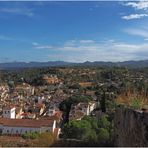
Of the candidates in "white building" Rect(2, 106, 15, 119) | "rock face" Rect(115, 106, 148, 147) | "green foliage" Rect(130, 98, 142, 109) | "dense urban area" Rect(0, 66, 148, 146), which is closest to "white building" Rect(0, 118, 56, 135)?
"dense urban area" Rect(0, 66, 148, 146)

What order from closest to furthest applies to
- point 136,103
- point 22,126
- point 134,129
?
point 134,129
point 136,103
point 22,126

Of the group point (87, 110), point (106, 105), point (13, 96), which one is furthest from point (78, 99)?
point (13, 96)

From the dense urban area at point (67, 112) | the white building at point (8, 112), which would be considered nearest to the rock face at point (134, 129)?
the dense urban area at point (67, 112)

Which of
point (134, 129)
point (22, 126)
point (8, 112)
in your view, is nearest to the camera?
point (134, 129)

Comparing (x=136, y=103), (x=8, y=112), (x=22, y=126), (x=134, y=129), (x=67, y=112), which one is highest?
(x=136, y=103)

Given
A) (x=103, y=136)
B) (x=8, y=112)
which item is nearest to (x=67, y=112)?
(x=8, y=112)

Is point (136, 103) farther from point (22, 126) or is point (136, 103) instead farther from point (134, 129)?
point (22, 126)

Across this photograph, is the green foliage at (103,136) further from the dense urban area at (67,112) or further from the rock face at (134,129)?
the rock face at (134,129)

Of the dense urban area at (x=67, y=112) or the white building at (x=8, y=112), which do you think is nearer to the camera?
the dense urban area at (x=67, y=112)

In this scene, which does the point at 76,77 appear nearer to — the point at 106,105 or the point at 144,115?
the point at 106,105
